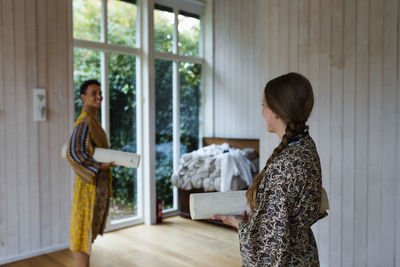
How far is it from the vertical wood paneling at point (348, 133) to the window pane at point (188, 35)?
9.64 feet

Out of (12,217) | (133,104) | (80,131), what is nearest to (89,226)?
(80,131)

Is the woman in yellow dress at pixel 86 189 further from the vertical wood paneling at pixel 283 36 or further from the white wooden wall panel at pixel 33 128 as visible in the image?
the vertical wood paneling at pixel 283 36

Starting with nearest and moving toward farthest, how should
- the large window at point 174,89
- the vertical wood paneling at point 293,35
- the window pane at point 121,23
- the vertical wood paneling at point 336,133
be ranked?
the vertical wood paneling at point 336,133, the vertical wood paneling at point 293,35, the window pane at point 121,23, the large window at point 174,89

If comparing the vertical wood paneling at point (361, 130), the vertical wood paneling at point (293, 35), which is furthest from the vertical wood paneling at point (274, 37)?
the vertical wood paneling at point (361, 130)

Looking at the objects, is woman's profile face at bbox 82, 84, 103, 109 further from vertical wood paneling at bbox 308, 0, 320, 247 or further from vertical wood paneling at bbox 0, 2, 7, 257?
vertical wood paneling at bbox 308, 0, 320, 247

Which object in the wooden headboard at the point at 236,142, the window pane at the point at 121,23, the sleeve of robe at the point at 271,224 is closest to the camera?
the sleeve of robe at the point at 271,224

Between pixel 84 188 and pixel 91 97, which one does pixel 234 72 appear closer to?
pixel 91 97

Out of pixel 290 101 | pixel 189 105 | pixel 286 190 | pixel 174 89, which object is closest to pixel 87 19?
pixel 174 89

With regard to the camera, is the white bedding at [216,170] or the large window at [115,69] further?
the white bedding at [216,170]

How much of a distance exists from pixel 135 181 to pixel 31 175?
1512mm

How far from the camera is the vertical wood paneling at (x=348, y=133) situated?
9.52 feet

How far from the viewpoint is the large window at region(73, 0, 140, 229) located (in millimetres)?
4281

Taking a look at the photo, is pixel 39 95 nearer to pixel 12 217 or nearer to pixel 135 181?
pixel 12 217

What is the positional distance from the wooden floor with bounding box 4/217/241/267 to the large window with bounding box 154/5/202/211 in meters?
0.86
